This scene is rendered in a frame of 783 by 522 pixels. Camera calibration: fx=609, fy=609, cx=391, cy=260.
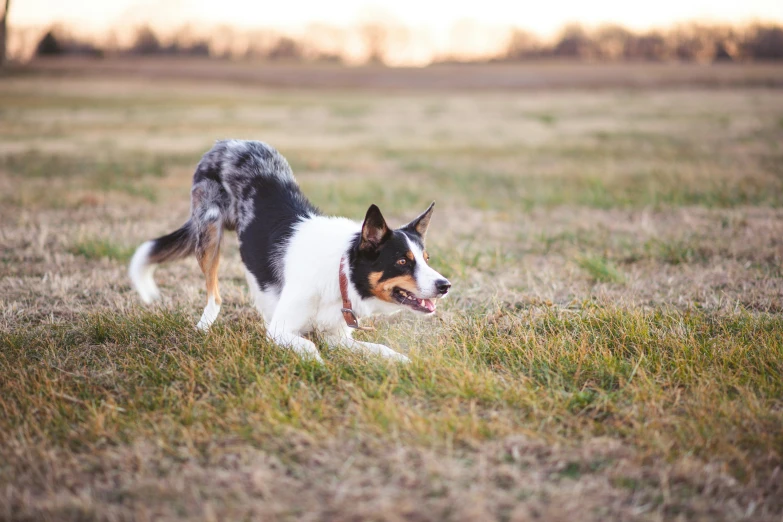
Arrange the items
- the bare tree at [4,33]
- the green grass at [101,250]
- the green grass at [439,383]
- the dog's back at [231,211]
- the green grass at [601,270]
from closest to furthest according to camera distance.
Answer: the green grass at [439,383] < the dog's back at [231,211] < the green grass at [601,270] < the green grass at [101,250] < the bare tree at [4,33]

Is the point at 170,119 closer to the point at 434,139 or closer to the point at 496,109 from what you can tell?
the point at 434,139

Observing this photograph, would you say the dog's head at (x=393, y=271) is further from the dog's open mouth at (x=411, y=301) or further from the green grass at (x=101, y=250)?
the green grass at (x=101, y=250)

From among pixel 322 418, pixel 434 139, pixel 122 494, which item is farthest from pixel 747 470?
pixel 434 139

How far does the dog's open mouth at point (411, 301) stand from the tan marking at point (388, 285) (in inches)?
1.5

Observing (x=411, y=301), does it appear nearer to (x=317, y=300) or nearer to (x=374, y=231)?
(x=374, y=231)

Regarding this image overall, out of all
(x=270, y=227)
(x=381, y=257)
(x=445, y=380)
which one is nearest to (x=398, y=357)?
(x=445, y=380)

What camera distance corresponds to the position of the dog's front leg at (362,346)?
169 inches

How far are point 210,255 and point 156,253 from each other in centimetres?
54

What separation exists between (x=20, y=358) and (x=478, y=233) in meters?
5.81

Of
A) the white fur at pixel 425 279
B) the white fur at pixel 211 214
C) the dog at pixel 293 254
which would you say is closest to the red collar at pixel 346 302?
the dog at pixel 293 254

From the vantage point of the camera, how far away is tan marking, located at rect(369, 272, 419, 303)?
420 centimetres

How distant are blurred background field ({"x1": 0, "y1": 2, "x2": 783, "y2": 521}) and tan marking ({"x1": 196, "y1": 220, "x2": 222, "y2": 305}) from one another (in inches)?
13.9

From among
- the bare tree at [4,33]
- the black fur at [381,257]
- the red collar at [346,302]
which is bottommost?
the red collar at [346,302]

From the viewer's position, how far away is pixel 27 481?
3.03 meters
